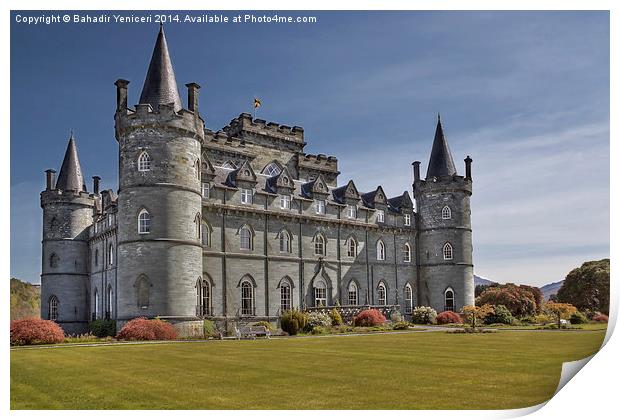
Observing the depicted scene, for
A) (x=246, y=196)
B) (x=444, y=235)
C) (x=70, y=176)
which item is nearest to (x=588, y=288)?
(x=246, y=196)

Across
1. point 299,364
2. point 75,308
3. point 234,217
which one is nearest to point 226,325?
point 234,217

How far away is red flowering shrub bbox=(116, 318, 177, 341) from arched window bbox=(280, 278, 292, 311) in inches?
464

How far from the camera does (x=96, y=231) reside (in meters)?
41.9

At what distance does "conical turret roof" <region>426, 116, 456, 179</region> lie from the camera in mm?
50250

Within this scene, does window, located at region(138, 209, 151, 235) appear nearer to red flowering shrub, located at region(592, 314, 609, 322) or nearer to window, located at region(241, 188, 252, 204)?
window, located at region(241, 188, 252, 204)

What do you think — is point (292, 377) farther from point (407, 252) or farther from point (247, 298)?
point (407, 252)

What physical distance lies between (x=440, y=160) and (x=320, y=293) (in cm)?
1504

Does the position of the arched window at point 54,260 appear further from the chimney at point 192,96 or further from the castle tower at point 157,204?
the chimney at point 192,96

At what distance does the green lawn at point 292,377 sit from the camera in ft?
42.2

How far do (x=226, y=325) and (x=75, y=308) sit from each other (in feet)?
36.4

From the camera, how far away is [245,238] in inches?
1590

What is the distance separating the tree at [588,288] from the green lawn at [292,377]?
2491 mm

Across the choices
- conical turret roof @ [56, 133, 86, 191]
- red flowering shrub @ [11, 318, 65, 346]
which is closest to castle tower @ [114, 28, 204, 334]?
red flowering shrub @ [11, 318, 65, 346]

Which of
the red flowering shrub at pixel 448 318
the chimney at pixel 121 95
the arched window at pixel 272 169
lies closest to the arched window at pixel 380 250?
the red flowering shrub at pixel 448 318
